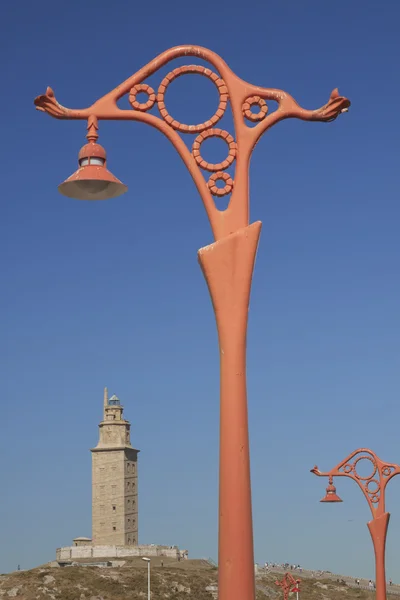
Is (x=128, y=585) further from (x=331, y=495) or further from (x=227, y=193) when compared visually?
(x=227, y=193)

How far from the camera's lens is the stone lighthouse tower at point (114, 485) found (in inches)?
4451

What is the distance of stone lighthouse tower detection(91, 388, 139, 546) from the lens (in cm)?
11306

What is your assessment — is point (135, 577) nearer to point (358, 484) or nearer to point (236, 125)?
point (358, 484)

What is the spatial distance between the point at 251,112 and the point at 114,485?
105 meters

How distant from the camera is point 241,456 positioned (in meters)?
10.1

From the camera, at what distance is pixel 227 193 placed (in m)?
10.9

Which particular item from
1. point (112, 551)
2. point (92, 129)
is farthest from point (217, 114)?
point (112, 551)

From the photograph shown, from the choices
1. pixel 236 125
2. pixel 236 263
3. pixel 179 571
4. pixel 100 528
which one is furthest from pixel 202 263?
pixel 100 528

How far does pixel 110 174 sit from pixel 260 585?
262ft

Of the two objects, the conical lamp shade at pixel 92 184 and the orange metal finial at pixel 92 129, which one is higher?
the orange metal finial at pixel 92 129

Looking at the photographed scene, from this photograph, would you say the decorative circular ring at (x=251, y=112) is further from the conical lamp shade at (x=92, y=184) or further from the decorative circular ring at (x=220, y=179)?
the conical lamp shade at (x=92, y=184)

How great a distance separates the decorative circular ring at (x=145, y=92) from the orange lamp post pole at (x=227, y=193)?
0.01 metres

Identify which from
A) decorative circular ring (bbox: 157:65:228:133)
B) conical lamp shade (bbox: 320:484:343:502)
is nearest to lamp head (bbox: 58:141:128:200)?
decorative circular ring (bbox: 157:65:228:133)

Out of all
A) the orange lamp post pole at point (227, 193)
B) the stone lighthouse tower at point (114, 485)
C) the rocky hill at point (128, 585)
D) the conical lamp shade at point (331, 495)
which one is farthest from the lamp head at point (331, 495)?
the stone lighthouse tower at point (114, 485)
